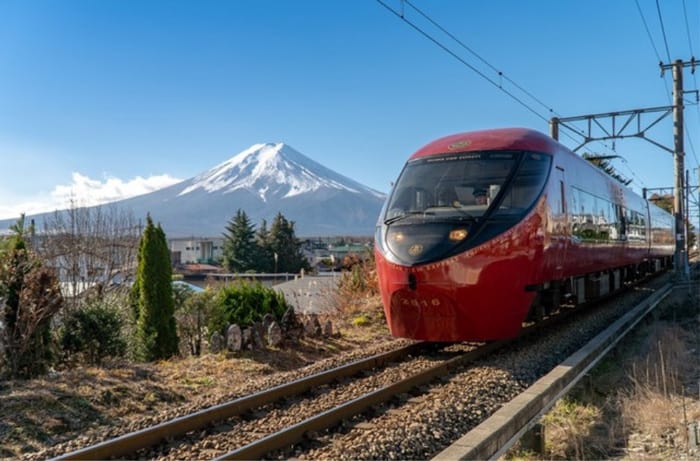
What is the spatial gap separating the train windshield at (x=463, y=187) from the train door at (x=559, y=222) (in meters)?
→ 0.61

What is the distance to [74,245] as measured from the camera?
76.5ft

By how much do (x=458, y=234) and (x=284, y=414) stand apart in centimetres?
339

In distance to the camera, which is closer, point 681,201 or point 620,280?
point 620,280

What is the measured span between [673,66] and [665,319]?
555 inches

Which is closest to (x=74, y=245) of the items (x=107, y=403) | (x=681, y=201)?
(x=107, y=403)

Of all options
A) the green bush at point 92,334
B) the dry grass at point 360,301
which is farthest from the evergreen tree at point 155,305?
the dry grass at point 360,301

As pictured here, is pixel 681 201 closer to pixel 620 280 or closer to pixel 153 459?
pixel 620 280

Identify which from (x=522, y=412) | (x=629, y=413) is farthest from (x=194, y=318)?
(x=629, y=413)

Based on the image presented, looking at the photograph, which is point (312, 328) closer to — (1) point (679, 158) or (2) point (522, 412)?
(2) point (522, 412)

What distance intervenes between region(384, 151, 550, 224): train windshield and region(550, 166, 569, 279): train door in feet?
2.00

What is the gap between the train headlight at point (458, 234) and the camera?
821 centimetres

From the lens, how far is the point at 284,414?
20.1 feet

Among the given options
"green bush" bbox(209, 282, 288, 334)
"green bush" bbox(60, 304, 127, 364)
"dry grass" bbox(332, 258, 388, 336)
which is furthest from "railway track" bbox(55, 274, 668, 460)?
"green bush" bbox(60, 304, 127, 364)

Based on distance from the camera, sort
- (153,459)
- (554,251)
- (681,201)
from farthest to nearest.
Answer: (681,201) < (554,251) < (153,459)
